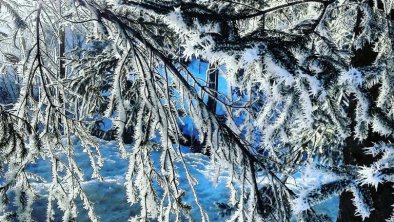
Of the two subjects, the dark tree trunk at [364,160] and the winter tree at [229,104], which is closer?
the winter tree at [229,104]

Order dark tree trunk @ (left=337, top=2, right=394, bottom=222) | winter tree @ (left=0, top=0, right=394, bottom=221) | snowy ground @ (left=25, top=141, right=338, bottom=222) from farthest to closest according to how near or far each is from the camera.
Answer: snowy ground @ (left=25, top=141, right=338, bottom=222) < dark tree trunk @ (left=337, top=2, right=394, bottom=222) < winter tree @ (left=0, top=0, right=394, bottom=221)

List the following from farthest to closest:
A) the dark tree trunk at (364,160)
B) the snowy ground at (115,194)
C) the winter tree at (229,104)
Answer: the snowy ground at (115,194), the dark tree trunk at (364,160), the winter tree at (229,104)

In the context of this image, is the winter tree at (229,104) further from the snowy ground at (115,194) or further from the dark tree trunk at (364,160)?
the snowy ground at (115,194)

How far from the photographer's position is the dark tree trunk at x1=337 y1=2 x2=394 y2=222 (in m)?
4.30

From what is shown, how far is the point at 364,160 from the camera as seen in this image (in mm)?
4590

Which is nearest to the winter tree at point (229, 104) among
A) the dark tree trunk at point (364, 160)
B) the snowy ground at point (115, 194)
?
the dark tree trunk at point (364, 160)

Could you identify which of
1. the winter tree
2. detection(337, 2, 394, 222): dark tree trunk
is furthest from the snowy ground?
the winter tree

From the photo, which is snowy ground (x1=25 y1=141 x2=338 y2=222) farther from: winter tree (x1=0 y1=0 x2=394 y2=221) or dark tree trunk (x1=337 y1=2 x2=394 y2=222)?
winter tree (x1=0 y1=0 x2=394 y2=221)

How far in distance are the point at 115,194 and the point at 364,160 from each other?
6.47 meters

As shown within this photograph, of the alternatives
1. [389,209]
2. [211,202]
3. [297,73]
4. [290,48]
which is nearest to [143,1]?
[290,48]

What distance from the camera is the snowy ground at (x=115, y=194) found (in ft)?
29.3

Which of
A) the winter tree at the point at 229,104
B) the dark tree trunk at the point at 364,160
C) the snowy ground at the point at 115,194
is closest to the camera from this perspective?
the winter tree at the point at 229,104

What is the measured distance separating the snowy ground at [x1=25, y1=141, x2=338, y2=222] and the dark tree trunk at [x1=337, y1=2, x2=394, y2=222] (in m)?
3.58

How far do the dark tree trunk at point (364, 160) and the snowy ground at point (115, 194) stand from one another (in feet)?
11.8
